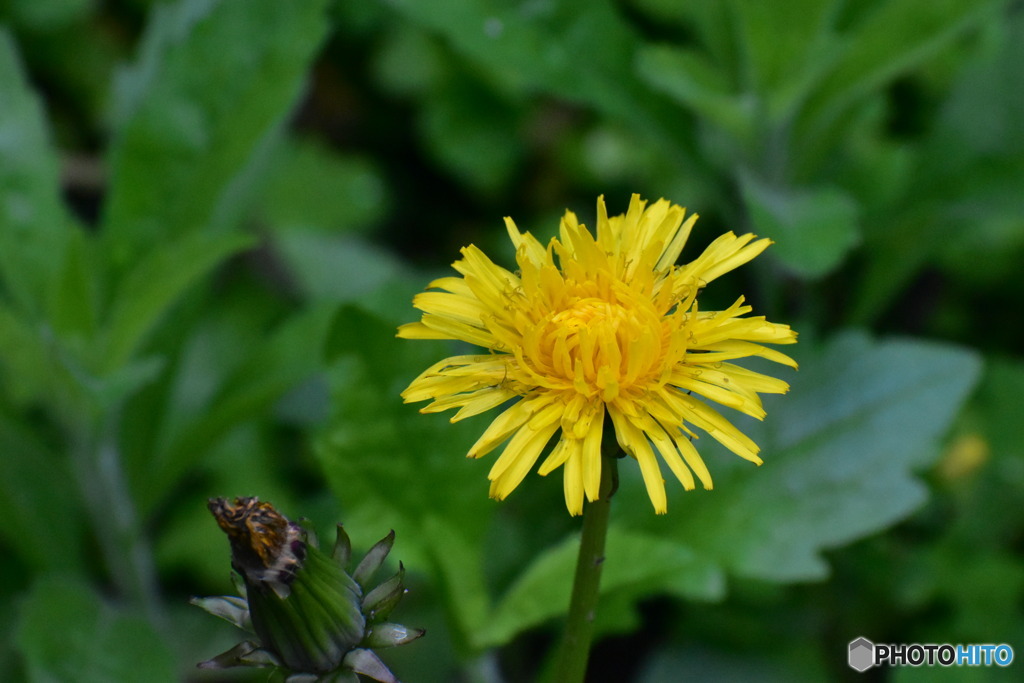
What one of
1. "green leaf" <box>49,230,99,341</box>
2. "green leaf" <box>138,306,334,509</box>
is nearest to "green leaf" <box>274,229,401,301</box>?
"green leaf" <box>138,306,334,509</box>

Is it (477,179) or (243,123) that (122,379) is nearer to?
(243,123)

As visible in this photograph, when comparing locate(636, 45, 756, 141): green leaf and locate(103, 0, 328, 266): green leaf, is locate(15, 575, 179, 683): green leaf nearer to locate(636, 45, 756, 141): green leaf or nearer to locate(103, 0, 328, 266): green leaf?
locate(103, 0, 328, 266): green leaf

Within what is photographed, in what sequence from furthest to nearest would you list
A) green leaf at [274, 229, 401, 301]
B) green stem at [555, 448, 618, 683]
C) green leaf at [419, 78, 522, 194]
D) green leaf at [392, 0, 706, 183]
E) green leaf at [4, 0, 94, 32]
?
green leaf at [419, 78, 522, 194]
green leaf at [4, 0, 94, 32]
green leaf at [274, 229, 401, 301]
green leaf at [392, 0, 706, 183]
green stem at [555, 448, 618, 683]

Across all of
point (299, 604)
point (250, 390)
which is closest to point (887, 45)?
point (250, 390)

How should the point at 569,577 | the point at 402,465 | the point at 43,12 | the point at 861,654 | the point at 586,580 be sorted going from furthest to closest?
the point at 43,12, the point at 861,654, the point at 402,465, the point at 569,577, the point at 586,580

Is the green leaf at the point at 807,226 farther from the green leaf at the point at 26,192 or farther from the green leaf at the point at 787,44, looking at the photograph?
the green leaf at the point at 26,192

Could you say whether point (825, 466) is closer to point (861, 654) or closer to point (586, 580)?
point (861, 654)
